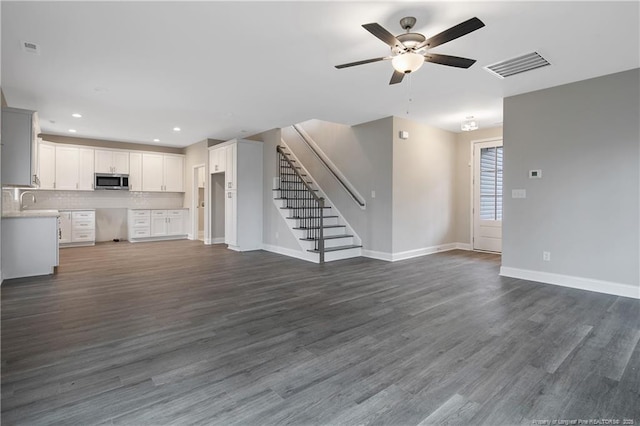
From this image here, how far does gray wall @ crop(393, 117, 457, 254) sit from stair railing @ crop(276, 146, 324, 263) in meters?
1.55

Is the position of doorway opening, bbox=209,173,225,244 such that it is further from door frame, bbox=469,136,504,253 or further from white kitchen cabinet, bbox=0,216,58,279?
door frame, bbox=469,136,504,253

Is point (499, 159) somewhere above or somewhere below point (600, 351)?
above

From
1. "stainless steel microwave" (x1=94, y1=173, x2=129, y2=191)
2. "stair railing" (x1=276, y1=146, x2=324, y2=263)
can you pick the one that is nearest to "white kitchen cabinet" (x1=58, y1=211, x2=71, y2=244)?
"stainless steel microwave" (x1=94, y1=173, x2=129, y2=191)

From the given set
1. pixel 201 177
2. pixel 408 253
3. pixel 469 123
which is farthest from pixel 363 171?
pixel 201 177

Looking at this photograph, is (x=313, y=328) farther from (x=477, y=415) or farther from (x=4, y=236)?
(x=4, y=236)

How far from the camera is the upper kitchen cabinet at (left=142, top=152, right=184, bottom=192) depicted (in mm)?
9102

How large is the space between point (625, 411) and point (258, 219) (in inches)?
261

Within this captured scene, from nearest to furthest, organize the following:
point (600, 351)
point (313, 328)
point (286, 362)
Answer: point (286, 362)
point (600, 351)
point (313, 328)

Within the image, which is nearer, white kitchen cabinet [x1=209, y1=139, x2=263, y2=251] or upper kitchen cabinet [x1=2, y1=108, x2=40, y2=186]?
upper kitchen cabinet [x1=2, y1=108, x2=40, y2=186]

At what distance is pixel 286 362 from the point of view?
7.50ft

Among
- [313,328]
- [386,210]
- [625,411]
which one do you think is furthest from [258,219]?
[625,411]

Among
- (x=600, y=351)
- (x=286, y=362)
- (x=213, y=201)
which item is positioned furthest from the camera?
(x=213, y=201)

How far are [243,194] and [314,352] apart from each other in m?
5.36

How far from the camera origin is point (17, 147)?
183 inches
